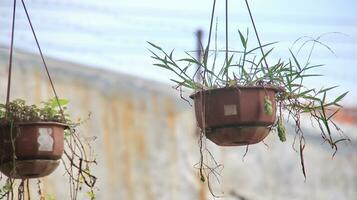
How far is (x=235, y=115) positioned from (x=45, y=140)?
0.63 meters

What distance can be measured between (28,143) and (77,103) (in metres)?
2.89

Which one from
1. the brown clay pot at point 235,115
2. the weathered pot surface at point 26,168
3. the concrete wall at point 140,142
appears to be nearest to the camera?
the brown clay pot at point 235,115

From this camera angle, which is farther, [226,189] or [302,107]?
[226,189]

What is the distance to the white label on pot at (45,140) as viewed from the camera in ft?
7.95

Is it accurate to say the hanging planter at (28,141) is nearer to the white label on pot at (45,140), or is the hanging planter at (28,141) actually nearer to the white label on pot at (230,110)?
the white label on pot at (45,140)

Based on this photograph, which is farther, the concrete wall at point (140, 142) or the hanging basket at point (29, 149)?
the concrete wall at point (140, 142)

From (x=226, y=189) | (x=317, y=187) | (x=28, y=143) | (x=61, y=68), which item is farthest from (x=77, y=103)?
(x=28, y=143)

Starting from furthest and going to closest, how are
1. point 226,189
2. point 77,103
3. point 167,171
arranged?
point 226,189 → point 167,171 → point 77,103

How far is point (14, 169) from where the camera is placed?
2338 millimetres

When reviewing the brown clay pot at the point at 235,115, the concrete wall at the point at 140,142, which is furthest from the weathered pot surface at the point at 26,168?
the concrete wall at the point at 140,142

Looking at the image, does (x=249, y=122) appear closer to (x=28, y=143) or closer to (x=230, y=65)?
(x=230, y=65)

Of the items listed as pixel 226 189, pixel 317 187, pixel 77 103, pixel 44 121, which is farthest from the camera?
pixel 317 187

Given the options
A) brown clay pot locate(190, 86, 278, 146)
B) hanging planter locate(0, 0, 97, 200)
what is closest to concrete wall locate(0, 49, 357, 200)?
hanging planter locate(0, 0, 97, 200)

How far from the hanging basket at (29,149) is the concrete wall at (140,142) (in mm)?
2461
